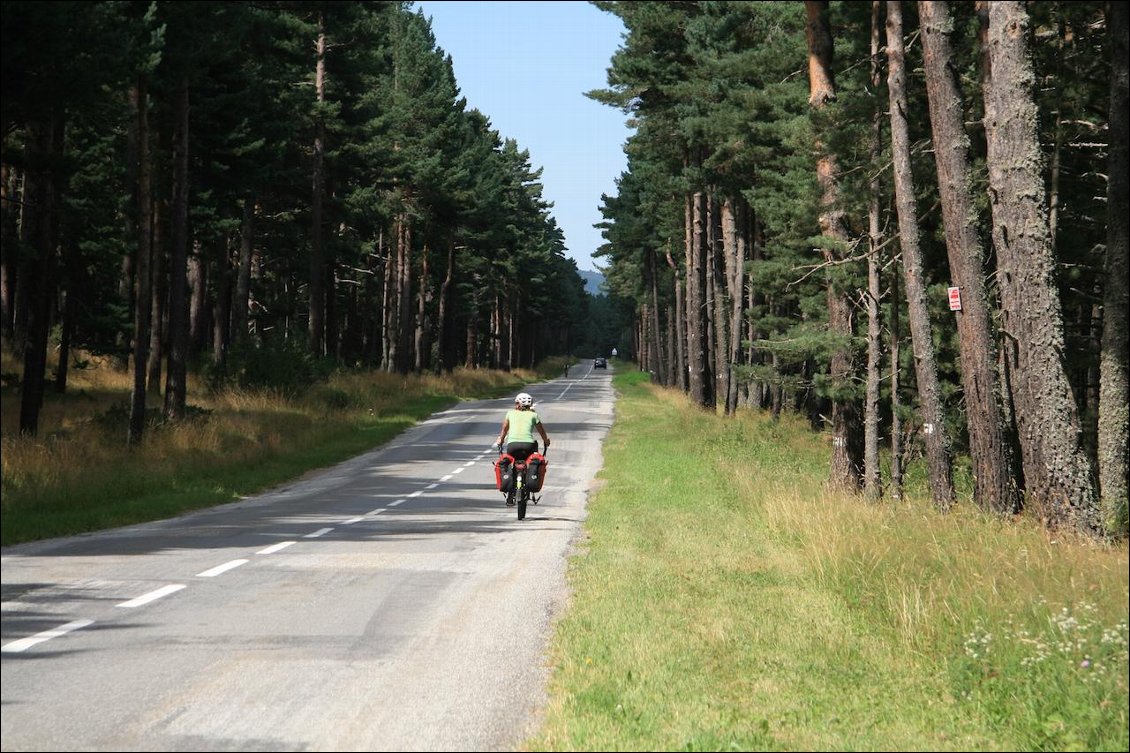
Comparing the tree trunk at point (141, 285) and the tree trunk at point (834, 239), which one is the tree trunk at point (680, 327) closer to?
the tree trunk at point (834, 239)

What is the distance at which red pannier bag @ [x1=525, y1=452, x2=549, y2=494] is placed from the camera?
18078mm

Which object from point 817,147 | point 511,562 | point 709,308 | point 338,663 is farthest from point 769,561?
point 709,308

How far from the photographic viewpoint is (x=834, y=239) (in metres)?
20.8

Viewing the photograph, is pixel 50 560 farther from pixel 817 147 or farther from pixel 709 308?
pixel 709 308

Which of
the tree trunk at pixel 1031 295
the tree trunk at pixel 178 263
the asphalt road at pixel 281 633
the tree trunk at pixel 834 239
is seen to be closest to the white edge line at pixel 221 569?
the asphalt road at pixel 281 633

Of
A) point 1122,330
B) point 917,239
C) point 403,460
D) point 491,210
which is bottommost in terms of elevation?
point 403,460

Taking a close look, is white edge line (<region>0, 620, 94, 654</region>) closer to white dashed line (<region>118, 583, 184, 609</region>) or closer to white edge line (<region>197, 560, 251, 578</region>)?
white dashed line (<region>118, 583, 184, 609</region>)

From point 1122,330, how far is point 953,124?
375cm

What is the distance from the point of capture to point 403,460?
1153 inches

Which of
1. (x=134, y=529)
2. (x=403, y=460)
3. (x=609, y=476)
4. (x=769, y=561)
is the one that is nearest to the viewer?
(x=769, y=561)

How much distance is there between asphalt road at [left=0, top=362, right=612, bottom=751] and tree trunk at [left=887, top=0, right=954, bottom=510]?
523 cm

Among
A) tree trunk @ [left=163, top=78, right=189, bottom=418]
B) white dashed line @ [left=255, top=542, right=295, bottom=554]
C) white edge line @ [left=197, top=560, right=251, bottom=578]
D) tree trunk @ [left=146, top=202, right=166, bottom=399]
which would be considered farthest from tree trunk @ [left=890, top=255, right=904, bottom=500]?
tree trunk @ [left=146, top=202, right=166, bottom=399]

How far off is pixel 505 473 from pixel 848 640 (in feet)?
34.1

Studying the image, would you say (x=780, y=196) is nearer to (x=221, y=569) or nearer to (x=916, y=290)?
(x=916, y=290)
